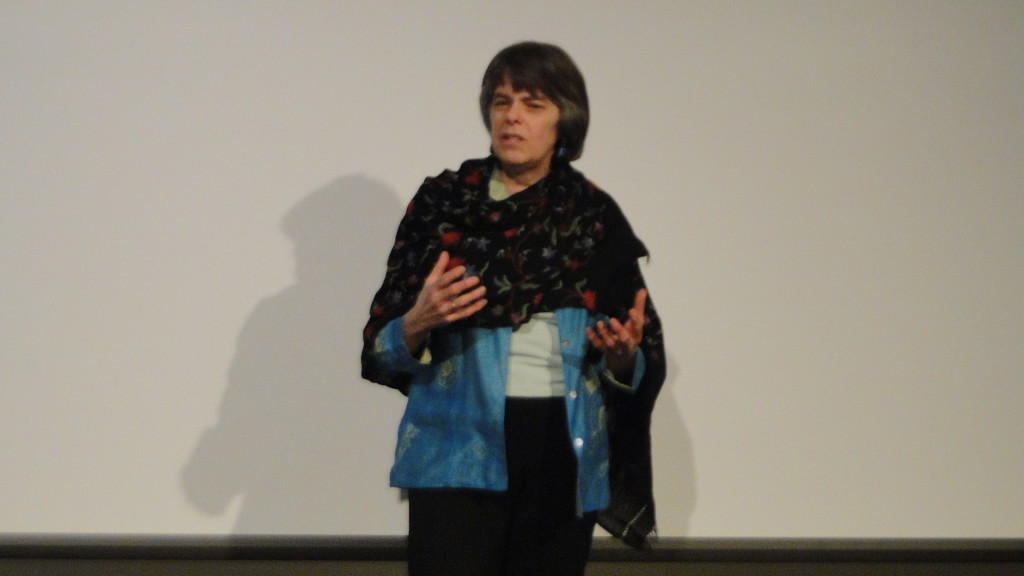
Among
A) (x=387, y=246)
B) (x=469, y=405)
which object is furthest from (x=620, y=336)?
(x=387, y=246)

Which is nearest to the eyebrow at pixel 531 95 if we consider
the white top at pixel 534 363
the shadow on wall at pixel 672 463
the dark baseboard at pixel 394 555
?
the white top at pixel 534 363

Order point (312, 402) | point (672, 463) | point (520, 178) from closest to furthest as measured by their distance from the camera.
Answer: point (520, 178) → point (312, 402) → point (672, 463)

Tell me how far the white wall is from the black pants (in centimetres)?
115

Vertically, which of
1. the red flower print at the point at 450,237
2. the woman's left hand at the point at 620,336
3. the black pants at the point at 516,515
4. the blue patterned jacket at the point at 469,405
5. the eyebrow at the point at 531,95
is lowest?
the black pants at the point at 516,515

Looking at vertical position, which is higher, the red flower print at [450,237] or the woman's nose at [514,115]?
the woman's nose at [514,115]

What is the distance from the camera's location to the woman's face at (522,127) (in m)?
1.41

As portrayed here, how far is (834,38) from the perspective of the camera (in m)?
2.65

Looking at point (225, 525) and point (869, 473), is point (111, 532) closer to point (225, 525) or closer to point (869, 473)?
point (225, 525)

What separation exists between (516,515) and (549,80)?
56cm

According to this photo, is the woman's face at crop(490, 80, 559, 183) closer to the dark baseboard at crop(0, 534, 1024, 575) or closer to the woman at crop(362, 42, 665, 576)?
the woman at crop(362, 42, 665, 576)

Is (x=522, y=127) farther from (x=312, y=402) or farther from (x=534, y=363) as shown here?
(x=312, y=402)

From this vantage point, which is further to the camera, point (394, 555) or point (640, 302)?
point (394, 555)

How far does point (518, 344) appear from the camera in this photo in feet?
4.46

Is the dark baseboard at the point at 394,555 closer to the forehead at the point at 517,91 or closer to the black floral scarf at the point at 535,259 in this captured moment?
the black floral scarf at the point at 535,259
